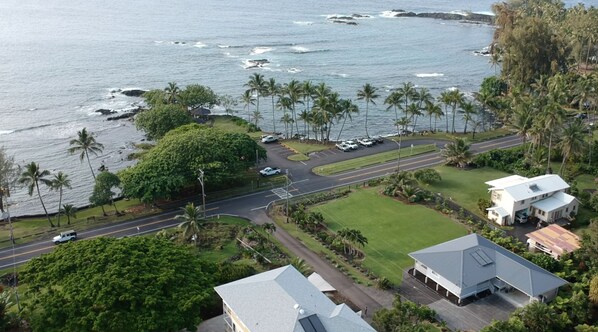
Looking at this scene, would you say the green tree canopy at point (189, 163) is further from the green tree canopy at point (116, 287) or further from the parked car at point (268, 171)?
the green tree canopy at point (116, 287)

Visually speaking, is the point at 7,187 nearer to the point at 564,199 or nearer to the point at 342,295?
the point at 342,295

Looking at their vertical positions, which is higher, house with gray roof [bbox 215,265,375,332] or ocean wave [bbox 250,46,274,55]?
ocean wave [bbox 250,46,274,55]

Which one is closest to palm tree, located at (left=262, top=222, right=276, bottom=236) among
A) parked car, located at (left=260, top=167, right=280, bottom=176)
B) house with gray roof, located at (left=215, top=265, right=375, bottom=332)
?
parked car, located at (left=260, top=167, right=280, bottom=176)

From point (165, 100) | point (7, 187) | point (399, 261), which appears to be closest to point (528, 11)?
point (165, 100)

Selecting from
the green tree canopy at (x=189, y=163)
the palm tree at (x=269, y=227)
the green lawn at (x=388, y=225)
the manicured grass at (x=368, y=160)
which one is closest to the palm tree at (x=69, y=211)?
the green tree canopy at (x=189, y=163)

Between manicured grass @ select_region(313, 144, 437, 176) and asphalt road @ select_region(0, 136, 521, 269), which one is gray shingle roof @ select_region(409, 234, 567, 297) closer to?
asphalt road @ select_region(0, 136, 521, 269)

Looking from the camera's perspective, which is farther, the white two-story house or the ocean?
the ocean
